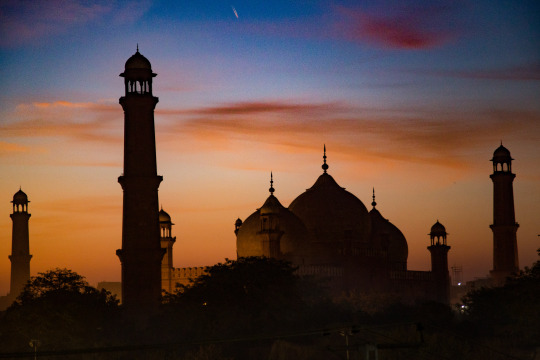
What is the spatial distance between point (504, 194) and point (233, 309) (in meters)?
24.9

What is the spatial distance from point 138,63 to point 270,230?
13439 millimetres

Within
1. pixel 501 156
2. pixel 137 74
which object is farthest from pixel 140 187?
pixel 501 156

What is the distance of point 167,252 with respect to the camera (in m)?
64.9

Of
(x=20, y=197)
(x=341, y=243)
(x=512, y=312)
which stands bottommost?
(x=512, y=312)

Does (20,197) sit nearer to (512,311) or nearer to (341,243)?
(341,243)

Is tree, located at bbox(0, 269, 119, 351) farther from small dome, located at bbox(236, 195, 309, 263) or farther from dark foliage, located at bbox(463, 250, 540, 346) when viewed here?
dark foliage, located at bbox(463, 250, 540, 346)

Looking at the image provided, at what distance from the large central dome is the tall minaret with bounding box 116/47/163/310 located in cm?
1717

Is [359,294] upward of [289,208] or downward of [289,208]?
downward

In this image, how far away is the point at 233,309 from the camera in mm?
45594

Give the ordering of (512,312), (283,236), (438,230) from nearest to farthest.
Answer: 1. (512,312)
2. (283,236)
3. (438,230)

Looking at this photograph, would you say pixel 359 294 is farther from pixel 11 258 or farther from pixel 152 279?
pixel 11 258

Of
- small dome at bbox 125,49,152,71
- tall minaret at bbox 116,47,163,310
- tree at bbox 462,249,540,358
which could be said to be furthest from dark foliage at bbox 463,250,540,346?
small dome at bbox 125,49,152,71

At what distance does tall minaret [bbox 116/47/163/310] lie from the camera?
154 feet

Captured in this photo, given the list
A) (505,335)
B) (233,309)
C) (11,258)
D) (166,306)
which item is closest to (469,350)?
(505,335)
